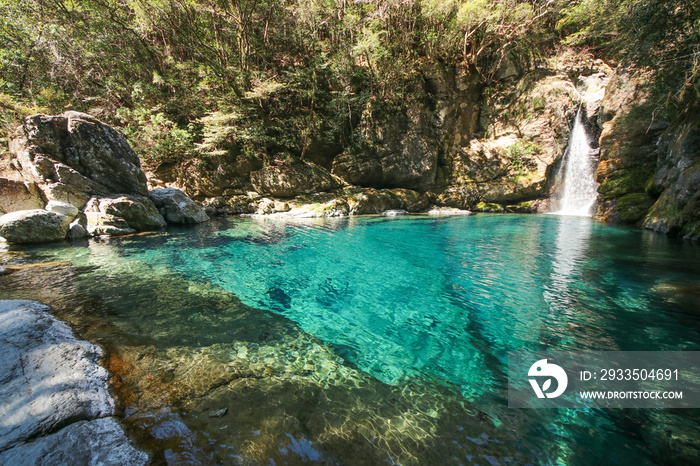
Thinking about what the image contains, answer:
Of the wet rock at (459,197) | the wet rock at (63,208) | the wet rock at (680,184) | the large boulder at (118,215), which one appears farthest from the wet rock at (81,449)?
the wet rock at (459,197)

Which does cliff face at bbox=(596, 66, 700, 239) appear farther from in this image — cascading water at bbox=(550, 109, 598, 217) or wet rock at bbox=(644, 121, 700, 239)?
cascading water at bbox=(550, 109, 598, 217)

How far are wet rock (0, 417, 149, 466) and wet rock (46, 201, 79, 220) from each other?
12940 millimetres

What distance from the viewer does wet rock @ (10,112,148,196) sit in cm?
1063

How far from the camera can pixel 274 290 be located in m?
5.75

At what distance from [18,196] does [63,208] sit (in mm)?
1563

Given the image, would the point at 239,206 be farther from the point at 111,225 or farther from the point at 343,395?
the point at 343,395

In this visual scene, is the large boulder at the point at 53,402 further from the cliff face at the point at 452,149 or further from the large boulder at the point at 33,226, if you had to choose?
the cliff face at the point at 452,149

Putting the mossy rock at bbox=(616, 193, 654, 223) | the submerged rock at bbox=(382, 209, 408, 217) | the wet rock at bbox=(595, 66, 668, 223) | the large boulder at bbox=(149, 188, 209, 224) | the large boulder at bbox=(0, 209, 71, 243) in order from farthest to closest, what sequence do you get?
the submerged rock at bbox=(382, 209, 408, 217)
the large boulder at bbox=(149, 188, 209, 224)
the wet rock at bbox=(595, 66, 668, 223)
the mossy rock at bbox=(616, 193, 654, 223)
the large boulder at bbox=(0, 209, 71, 243)

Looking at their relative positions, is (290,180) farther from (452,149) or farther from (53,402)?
(53,402)

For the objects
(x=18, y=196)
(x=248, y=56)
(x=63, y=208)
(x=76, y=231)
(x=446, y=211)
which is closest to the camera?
(x=18, y=196)

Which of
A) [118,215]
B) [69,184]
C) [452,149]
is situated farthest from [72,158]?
[452,149]

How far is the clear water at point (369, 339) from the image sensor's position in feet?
7.43

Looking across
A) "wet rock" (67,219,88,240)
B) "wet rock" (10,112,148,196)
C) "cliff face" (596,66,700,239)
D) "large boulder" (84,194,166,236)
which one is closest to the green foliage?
"cliff face" (596,66,700,239)

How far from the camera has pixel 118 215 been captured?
11.7m
